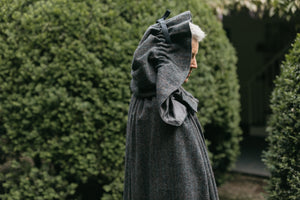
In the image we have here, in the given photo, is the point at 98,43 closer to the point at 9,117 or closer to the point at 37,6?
the point at 37,6

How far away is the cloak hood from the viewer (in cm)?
195

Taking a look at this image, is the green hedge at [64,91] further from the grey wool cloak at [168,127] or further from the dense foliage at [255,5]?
the dense foliage at [255,5]

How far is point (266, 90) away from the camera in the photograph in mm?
9836

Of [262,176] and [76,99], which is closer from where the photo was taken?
[76,99]

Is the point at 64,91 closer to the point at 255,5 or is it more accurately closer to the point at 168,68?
the point at 168,68

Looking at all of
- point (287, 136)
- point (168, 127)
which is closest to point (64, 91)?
point (168, 127)

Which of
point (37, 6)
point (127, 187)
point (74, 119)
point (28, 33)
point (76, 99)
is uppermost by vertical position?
point (37, 6)

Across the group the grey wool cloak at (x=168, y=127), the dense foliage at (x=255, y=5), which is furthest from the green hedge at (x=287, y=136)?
the dense foliage at (x=255, y=5)

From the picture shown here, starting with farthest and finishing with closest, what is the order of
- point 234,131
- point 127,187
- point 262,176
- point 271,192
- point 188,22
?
point 262,176, point 234,131, point 271,192, point 127,187, point 188,22

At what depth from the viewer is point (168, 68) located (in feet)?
6.50

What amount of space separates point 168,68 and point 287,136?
1.78 metres

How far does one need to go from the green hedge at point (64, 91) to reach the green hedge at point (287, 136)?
5.27ft

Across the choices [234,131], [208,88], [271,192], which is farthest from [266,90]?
[271,192]

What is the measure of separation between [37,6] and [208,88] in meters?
2.28
